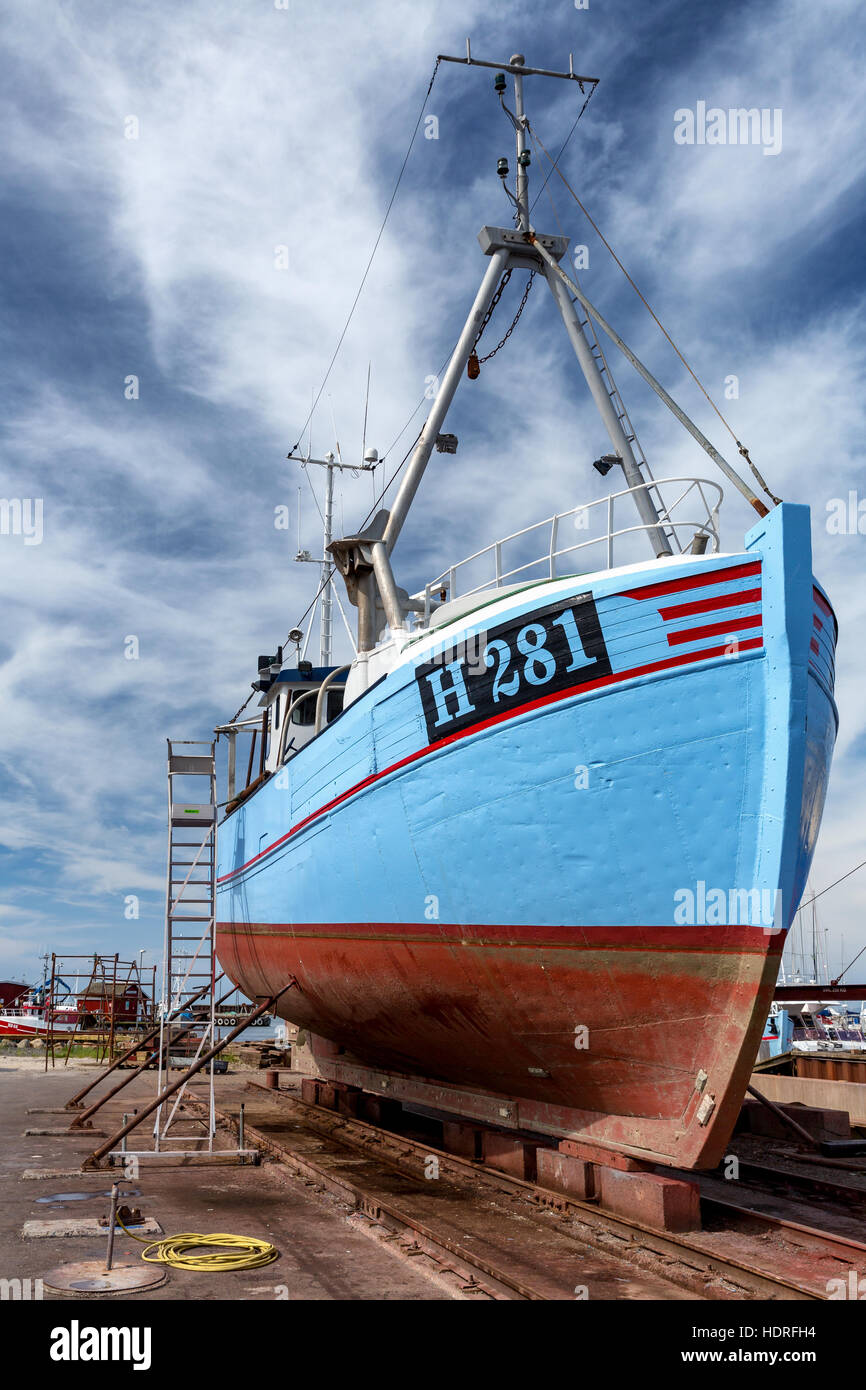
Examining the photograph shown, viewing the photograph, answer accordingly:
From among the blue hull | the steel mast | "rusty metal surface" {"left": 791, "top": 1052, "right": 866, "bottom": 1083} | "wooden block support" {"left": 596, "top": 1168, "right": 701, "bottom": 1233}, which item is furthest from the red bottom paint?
"rusty metal surface" {"left": 791, "top": 1052, "right": 866, "bottom": 1083}

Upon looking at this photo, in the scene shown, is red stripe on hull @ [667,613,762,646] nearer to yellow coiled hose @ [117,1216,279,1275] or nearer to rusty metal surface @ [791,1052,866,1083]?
yellow coiled hose @ [117,1216,279,1275]

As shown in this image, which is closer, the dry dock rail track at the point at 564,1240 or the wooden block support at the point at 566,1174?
the dry dock rail track at the point at 564,1240

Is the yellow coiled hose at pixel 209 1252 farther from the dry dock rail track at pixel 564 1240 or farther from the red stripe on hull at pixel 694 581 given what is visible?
the red stripe on hull at pixel 694 581

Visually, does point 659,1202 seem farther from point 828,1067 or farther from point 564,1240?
point 828,1067

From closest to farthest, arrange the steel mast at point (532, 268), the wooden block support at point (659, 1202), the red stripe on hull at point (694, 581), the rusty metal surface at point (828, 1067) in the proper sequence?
the wooden block support at point (659, 1202) < the red stripe on hull at point (694, 581) < the steel mast at point (532, 268) < the rusty metal surface at point (828, 1067)

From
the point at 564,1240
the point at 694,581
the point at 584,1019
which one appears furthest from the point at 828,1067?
the point at 694,581

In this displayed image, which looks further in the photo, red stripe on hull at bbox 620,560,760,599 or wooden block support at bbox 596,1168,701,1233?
red stripe on hull at bbox 620,560,760,599

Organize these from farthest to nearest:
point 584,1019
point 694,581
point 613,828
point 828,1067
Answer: point 828,1067, point 584,1019, point 613,828, point 694,581

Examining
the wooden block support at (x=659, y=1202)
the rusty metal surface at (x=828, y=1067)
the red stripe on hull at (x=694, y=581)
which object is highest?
the red stripe on hull at (x=694, y=581)

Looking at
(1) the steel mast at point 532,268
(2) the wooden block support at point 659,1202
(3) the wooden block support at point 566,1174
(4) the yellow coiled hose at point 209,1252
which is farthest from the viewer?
(1) the steel mast at point 532,268

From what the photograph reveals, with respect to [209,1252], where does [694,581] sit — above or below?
above

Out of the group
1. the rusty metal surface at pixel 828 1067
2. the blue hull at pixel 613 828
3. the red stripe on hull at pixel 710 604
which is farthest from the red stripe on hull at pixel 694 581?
the rusty metal surface at pixel 828 1067
